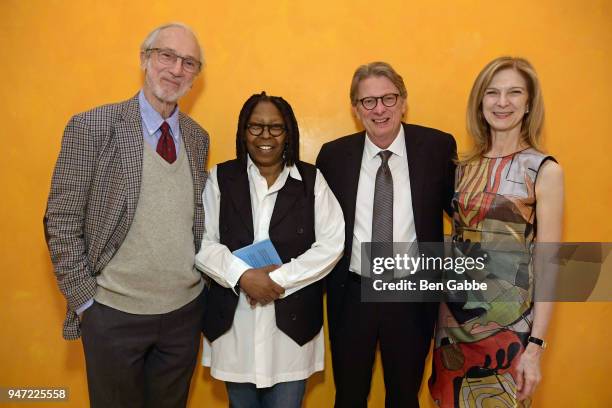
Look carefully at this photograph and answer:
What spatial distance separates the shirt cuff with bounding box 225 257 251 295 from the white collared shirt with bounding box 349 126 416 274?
22.6 inches

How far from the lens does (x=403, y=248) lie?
2.15 m

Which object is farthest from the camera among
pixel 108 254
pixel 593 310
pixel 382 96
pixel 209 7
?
pixel 593 310

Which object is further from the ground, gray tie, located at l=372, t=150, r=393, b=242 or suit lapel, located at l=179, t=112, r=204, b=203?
suit lapel, located at l=179, t=112, r=204, b=203

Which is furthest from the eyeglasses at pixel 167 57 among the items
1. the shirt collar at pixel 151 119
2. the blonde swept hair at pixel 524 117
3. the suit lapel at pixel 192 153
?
the blonde swept hair at pixel 524 117

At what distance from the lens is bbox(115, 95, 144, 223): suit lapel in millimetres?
1817

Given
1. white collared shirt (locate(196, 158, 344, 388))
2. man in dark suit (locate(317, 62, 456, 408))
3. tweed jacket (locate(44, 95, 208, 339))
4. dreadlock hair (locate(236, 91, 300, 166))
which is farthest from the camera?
man in dark suit (locate(317, 62, 456, 408))

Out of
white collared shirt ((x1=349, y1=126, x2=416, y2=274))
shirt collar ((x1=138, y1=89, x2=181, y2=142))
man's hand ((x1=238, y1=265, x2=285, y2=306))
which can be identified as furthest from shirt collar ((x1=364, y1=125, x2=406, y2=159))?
shirt collar ((x1=138, y1=89, x2=181, y2=142))

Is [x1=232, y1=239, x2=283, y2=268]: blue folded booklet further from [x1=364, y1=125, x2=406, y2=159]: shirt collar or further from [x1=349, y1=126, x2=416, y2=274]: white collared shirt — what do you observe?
[x1=364, y1=125, x2=406, y2=159]: shirt collar

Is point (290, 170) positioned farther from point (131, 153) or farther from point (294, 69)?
point (294, 69)

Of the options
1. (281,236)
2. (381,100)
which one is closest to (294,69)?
(381,100)

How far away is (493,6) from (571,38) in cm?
50

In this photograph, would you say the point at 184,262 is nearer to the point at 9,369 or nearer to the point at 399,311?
the point at 399,311

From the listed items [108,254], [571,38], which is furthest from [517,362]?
[571,38]

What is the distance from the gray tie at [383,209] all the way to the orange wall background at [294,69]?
632 mm
